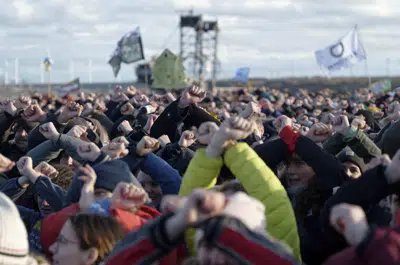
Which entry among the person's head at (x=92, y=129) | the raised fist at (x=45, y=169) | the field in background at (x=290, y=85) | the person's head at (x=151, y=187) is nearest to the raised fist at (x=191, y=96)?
the person's head at (x=92, y=129)

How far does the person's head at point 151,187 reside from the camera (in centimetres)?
584

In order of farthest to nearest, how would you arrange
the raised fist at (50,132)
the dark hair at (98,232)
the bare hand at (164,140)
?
the bare hand at (164,140) < the raised fist at (50,132) < the dark hair at (98,232)

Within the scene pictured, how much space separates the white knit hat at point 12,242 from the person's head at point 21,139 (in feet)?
17.6

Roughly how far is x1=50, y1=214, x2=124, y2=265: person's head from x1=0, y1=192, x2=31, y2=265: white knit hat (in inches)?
12.6

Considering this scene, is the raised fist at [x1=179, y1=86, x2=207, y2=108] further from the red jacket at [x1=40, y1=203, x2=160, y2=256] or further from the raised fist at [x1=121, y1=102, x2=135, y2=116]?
the red jacket at [x1=40, y1=203, x2=160, y2=256]

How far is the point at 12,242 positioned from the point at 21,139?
566 cm

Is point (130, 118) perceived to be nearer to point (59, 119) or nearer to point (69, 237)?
point (59, 119)

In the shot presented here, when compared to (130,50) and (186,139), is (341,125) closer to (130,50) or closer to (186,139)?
(186,139)

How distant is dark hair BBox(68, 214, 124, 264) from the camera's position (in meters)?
3.86

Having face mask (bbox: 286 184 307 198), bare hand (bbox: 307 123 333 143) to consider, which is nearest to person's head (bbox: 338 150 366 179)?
bare hand (bbox: 307 123 333 143)

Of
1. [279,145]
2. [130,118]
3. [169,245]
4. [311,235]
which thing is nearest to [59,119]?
[130,118]

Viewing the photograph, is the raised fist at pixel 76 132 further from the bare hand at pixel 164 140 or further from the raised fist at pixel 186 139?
the bare hand at pixel 164 140

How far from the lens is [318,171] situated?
5.07 metres

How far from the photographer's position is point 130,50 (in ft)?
87.6
